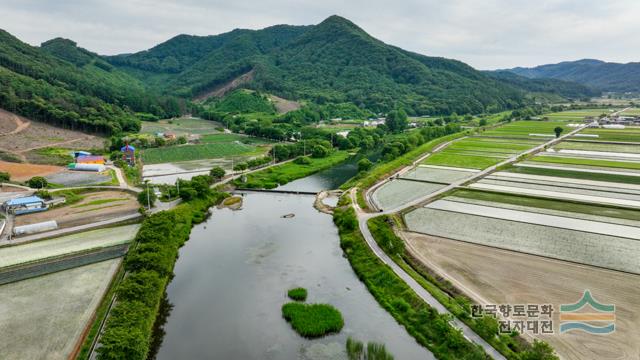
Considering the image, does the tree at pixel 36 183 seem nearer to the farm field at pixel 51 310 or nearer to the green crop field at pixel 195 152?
the green crop field at pixel 195 152

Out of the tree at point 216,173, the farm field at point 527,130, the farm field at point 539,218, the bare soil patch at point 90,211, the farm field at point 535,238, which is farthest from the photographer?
the farm field at point 527,130

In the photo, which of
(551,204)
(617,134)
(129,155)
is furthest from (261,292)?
(617,134)

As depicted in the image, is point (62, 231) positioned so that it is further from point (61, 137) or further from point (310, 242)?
point (61, 137)

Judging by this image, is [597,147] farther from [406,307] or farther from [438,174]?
[406,307]

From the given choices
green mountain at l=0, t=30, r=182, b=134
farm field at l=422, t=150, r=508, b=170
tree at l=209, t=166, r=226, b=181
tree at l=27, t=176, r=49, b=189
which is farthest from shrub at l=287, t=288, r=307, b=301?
green mountain at l=0, t=30, r=182, b=134

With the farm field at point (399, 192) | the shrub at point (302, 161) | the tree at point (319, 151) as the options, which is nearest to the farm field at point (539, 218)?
the farm field at point (399, 192)

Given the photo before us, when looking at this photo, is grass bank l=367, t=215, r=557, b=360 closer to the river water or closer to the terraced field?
the river water

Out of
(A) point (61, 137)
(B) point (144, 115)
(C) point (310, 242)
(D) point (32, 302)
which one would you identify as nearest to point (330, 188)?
(C) point (310, 242)
